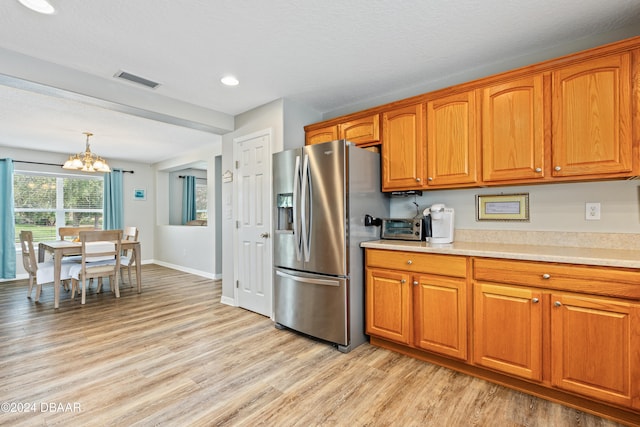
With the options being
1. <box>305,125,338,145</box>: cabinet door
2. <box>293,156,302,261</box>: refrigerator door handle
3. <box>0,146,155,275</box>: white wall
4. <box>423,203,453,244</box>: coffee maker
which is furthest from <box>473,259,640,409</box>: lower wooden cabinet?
<box>0,146,155,275</box>: white wall

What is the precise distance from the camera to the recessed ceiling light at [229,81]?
9.20 ft

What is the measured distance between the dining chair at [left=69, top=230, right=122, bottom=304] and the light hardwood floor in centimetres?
→ 85

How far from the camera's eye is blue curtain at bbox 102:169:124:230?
21.5 ft

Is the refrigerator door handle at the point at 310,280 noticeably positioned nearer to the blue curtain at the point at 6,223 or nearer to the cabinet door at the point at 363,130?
the cabinet door at the point at 363,130

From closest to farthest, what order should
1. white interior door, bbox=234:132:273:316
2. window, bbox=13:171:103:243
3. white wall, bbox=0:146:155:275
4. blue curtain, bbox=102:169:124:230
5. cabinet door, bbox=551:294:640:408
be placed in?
cabinet door, bbox=551:294:640:408 < white interior door, bbox=234:132:273:316 < window, bbox=13:171:103:243 < blue curtain, bbox=102:169:124:230 < white wall, bbox=0:146:155:275

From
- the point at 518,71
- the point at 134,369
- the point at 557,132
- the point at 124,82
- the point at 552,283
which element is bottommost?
the point at 134,369

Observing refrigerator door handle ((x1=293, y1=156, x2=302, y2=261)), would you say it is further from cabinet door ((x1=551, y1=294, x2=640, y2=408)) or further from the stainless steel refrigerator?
cabinet door ((x1=551, y1=294, x2=640, y2=408))

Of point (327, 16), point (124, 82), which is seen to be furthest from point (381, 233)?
point (124, 82)

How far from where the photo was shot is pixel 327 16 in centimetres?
195

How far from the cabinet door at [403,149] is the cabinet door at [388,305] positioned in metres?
0.81

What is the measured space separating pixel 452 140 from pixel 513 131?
16.5 inches

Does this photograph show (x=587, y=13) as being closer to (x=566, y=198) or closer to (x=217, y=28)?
(x=566, y=198)

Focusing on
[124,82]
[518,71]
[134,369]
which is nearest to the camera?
[518,71]

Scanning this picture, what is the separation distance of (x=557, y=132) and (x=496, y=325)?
4.40 ft
